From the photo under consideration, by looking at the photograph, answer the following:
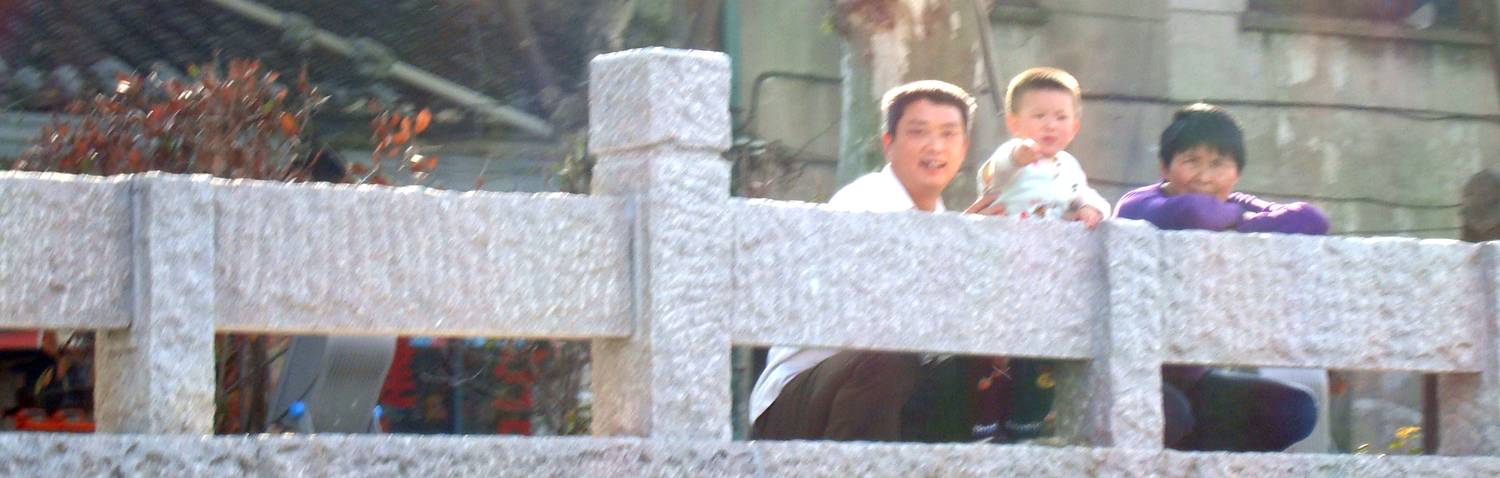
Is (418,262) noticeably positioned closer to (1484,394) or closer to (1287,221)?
(1287,221)

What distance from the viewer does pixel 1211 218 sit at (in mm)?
5219

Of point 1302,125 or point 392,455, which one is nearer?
point 392,455

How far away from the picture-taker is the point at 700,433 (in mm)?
4336

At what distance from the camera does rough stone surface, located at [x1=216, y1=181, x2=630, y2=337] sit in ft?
13.3

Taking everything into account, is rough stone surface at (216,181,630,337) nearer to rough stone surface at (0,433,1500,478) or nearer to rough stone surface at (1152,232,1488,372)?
rough stone surface at (0,433,1500,478)

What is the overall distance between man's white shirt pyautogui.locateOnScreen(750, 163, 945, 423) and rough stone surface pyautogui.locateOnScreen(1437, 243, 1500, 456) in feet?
4.46

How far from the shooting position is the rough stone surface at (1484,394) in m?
5.13

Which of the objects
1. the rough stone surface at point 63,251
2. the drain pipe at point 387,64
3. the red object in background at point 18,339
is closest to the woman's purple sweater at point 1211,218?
the rough stone surface at point 63,251

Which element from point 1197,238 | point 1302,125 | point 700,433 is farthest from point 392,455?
point 1302,125

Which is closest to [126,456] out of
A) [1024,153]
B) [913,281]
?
[913,281]

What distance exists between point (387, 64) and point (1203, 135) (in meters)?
4.85

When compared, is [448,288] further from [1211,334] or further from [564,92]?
[564,92]

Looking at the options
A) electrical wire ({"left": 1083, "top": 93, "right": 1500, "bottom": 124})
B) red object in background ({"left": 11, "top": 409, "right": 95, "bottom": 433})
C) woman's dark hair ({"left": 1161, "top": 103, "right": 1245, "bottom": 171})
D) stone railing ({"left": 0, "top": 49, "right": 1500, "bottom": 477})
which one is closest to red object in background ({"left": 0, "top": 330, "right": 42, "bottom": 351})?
red object in background ({"left": 11, "top": 409, "right": 95, "bottom": 433})

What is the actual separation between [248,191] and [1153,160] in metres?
6.64
